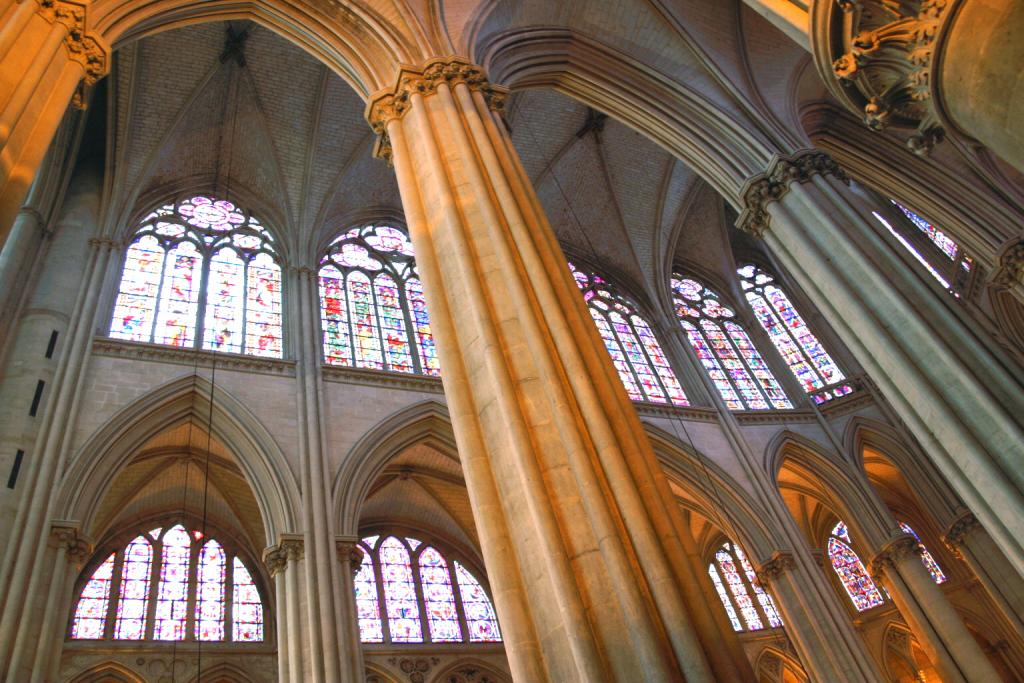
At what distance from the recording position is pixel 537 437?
5500mm

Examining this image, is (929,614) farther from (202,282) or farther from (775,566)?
(202,282)

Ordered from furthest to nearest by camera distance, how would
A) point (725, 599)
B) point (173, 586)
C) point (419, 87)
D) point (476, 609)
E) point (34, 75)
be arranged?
point (725, 599) < point (476, 609) < point (173, 586) < point (419, 87) < point (34, 75)

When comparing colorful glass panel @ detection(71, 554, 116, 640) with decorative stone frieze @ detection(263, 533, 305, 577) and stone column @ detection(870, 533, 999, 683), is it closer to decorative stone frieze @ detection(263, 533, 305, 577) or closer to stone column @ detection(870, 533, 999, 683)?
decorative stone frieze @ detection(263, 533, 305, 577)

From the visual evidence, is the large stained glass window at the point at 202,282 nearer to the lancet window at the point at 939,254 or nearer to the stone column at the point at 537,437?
the stone column at the point at 537,437

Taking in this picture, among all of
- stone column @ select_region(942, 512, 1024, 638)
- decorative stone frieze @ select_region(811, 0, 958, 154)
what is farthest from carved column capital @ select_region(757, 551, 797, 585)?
decorative stone frieze @ select_region(811, 0, 958, 154)

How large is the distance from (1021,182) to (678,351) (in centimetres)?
680

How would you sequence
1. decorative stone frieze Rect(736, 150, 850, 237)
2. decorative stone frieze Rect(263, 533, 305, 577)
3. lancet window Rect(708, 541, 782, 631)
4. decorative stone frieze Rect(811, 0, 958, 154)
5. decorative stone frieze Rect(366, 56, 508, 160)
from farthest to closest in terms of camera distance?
1. lancet window Rect(708, 541, 782, 631)
2. decorative stone frieze Rect(736, 150, 850, 237)
3. decorative stone frieze Rect(263, 533, 305, 577)
4. decorative stone frieze Rect(366, 56, 508, 160)
5. decorative stone frieze Rect(811, 0, 958, 154)

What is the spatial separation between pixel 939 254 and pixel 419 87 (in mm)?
13450

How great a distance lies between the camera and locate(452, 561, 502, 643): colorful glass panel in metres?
14.6

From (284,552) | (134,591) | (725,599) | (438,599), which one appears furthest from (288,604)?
(725,599)

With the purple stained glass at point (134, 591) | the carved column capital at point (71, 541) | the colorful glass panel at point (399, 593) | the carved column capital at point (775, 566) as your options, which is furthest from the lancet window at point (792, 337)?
the carved column capital at point (71, 541)

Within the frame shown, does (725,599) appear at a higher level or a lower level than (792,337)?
lower

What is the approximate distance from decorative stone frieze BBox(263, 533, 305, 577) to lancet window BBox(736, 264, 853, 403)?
36.8 ft

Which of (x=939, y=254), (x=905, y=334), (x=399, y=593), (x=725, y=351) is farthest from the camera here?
→ (x=725, y=351)
